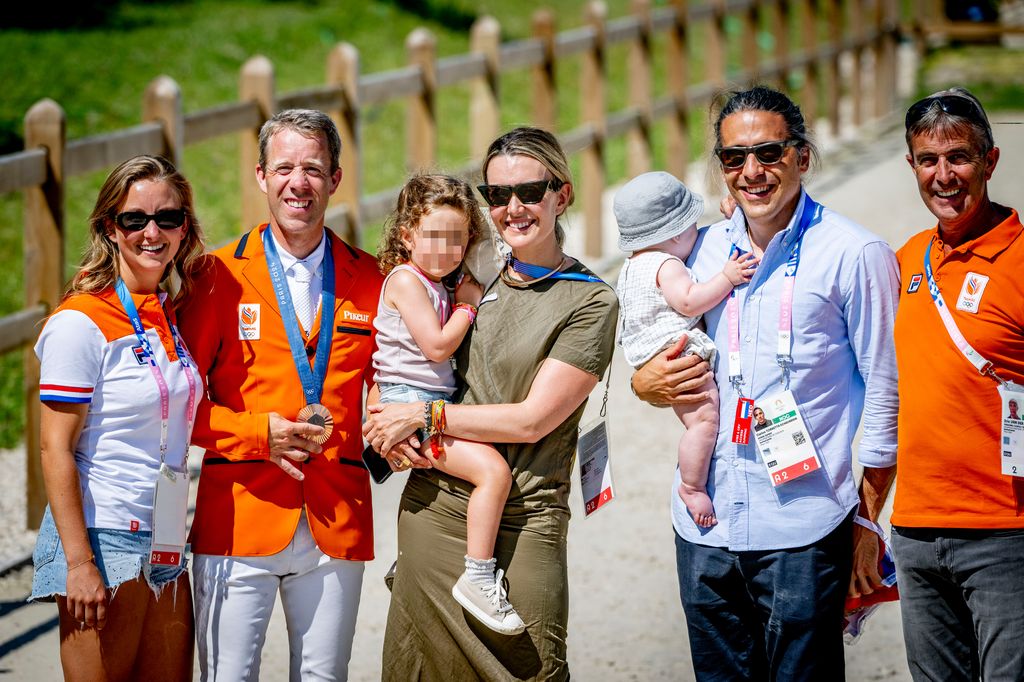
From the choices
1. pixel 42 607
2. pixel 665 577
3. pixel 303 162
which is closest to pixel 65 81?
pixel 42 607

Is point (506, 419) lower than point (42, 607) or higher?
higher

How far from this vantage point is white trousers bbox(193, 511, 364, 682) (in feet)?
10.7

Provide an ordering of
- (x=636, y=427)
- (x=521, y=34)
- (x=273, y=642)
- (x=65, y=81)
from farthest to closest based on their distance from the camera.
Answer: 1. (x=521, y=34)
2. (x=65, y=81)
3. (x=636, y=427)
4. (x=273, y=642)

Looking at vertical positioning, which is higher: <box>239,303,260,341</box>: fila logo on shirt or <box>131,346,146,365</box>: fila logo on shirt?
<box>239,303,260,341</box>: fila logo on shirt

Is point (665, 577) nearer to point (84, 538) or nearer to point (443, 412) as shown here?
point (443, 412)

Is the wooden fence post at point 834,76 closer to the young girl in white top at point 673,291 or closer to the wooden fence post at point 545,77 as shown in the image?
the wooden fence post at point 545,77

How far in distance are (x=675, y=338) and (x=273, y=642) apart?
245 cm

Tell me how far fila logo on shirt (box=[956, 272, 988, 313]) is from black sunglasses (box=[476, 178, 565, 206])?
1047 mm

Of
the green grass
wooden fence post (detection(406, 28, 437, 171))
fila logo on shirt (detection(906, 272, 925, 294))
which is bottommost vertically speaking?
fila logo on shirt (detection(906, 272, 925, 294))

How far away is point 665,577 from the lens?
5.41 metres

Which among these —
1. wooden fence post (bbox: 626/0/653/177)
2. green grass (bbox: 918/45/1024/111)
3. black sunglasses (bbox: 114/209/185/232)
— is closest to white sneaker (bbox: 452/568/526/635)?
black sunglasses (bbox: 114/209/185/232)

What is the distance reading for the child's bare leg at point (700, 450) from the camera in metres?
3.14

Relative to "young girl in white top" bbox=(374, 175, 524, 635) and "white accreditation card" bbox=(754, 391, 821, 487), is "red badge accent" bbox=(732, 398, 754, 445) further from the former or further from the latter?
"young girl in white top" bbox=(374, 175, 524, 635)

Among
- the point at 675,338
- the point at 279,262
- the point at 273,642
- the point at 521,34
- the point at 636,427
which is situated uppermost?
the point at 521,34
